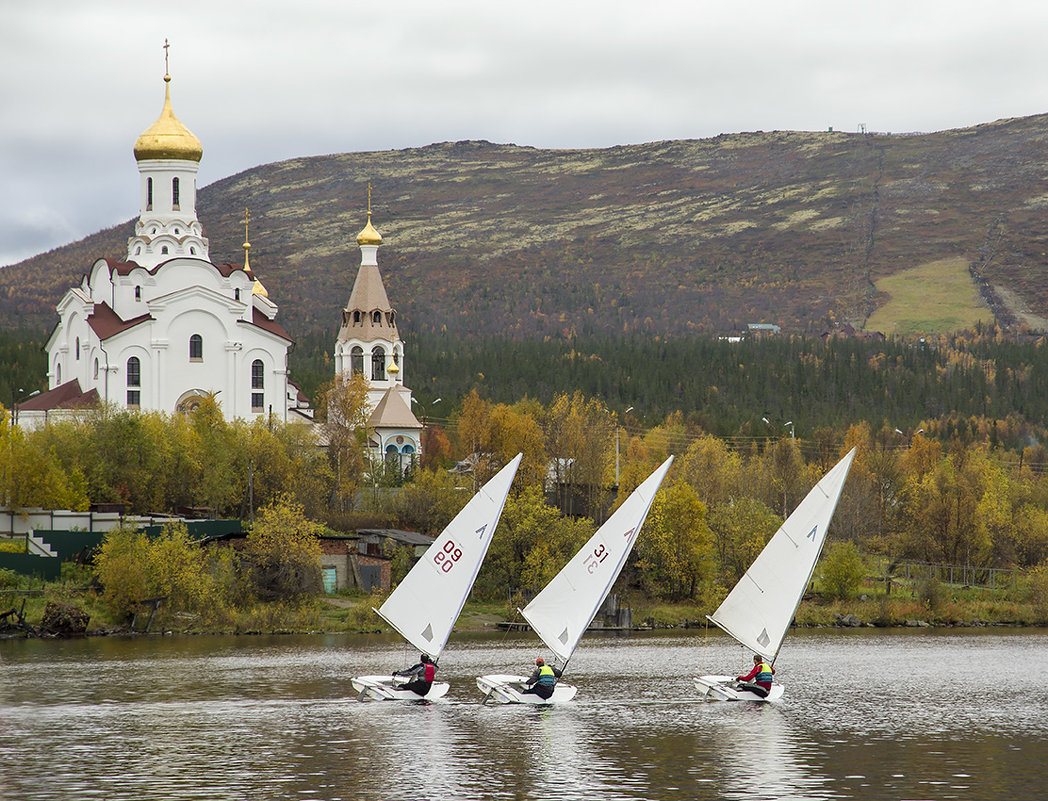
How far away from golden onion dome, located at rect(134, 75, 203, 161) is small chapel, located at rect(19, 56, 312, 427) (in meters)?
0.07

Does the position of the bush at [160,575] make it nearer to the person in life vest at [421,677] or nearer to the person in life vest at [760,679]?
the person in life vest at [421,677]

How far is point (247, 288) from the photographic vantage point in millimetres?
103625

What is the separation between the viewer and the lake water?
32.0 meters

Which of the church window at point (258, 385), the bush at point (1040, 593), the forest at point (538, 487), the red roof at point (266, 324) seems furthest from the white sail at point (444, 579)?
the church window at point (258, 385)

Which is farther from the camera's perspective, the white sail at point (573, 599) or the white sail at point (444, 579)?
the white sail at point (573, 599)

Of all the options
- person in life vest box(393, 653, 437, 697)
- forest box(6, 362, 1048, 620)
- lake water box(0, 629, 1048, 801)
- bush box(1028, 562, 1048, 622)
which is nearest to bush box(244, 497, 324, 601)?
forest box(6, 362, 1048, 620)

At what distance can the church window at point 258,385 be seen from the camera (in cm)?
10238

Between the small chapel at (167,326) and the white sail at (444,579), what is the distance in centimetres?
5703

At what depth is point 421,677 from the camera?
43.8 meters

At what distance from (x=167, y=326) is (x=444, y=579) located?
60249 millimetres

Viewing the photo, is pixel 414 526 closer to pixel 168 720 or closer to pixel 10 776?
pixel 168 720

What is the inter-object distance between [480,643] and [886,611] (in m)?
28.2

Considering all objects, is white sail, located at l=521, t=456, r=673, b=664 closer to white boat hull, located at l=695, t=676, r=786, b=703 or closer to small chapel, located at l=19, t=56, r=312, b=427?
white boat hull, located at l=695, t=676, r=786, b=703

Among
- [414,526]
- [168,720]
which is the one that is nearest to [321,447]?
[414,526]
